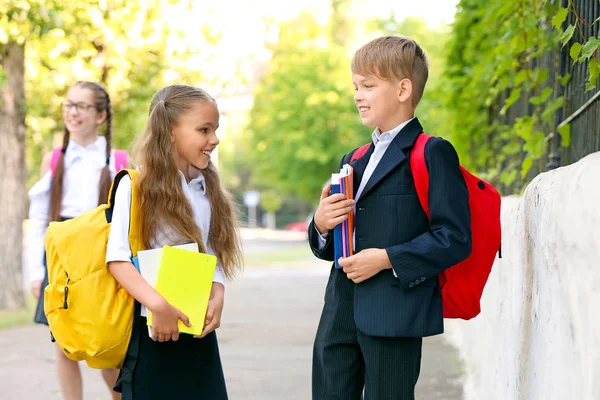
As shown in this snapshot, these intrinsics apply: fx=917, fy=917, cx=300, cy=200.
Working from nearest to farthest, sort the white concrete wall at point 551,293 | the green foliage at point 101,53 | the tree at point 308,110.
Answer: the white concrete wall at point 551,293
the green foliage at point 101,53
the tree at point 308,110

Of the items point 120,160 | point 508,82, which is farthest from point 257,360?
point 508,82

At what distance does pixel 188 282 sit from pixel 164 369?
337 millimetres

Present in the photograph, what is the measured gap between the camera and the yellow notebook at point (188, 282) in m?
3.14

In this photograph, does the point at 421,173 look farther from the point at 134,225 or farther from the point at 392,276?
the point at 134,225

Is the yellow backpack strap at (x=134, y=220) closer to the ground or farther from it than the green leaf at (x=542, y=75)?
closer to the ground

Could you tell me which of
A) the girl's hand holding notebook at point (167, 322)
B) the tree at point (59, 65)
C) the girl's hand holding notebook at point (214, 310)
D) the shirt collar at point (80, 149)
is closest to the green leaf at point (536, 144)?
the girl's hand holding notebook at point (214, 310)

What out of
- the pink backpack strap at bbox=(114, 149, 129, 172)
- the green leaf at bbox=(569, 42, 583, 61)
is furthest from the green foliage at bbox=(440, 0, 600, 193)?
the pink backpack strap at bbox=(114, 149, 129, 172)

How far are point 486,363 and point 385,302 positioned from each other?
2188 millimetres

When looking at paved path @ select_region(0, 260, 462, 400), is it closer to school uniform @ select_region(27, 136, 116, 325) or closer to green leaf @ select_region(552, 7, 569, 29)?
school uniform @ select_region(27, 136, 116, 325)

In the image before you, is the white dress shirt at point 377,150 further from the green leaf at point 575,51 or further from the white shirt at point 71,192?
the white shirt at point 71,192

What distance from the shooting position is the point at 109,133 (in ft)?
16.6

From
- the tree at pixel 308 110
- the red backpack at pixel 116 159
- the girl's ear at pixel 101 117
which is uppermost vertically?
the tree at pixel 308 110

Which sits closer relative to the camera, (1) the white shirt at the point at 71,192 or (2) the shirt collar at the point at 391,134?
(2) the shirt collar at the point at 391,134

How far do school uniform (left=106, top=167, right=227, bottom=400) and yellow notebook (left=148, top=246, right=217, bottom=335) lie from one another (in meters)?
0.14
